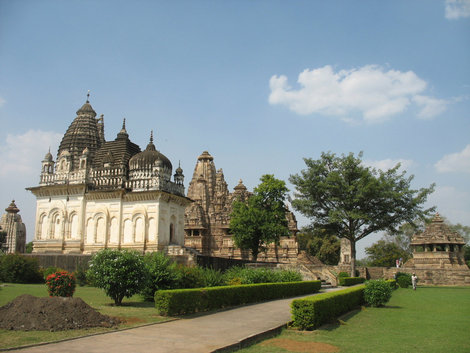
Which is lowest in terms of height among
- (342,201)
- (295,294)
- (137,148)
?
(295,294)

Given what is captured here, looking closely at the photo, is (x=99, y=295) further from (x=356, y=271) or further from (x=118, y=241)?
(x=356, y=271)

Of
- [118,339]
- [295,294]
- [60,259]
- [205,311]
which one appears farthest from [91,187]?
[118,339]

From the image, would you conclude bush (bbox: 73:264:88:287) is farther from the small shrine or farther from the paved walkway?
the small shrine

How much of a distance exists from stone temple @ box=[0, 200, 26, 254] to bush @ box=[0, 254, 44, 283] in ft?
114

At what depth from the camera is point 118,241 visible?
101 feet

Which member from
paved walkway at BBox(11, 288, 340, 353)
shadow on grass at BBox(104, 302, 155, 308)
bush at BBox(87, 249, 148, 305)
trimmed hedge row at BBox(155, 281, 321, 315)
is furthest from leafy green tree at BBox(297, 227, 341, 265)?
paved walkway at BBox(11, 288, 340, 353)

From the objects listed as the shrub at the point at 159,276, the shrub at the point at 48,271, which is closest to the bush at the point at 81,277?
the shrub at the point at 48,271

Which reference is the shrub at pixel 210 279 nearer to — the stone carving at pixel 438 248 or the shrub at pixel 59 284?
the shrub at pixel 59 284

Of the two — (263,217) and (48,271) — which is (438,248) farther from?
(48,271)

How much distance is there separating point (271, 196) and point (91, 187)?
17345mm

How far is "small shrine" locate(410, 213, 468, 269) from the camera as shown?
44.8 metres

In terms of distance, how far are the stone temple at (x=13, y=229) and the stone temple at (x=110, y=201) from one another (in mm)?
28498

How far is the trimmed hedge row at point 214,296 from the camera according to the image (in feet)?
42.6

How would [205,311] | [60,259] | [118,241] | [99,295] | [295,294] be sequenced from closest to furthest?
[205,311] < [99,295] < [295,294] < [60,259] < [118,241]
